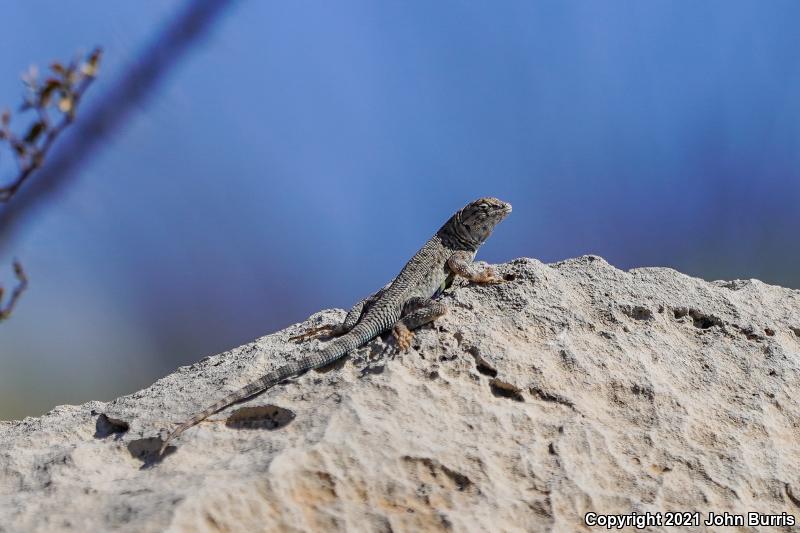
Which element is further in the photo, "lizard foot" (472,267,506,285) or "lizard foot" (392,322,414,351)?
"lizard foot" (472,267,506,285)

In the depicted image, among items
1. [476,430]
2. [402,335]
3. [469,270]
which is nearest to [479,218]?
[469,270]

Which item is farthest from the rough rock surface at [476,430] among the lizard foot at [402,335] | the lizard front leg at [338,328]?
the lizard front leg at [338,328]

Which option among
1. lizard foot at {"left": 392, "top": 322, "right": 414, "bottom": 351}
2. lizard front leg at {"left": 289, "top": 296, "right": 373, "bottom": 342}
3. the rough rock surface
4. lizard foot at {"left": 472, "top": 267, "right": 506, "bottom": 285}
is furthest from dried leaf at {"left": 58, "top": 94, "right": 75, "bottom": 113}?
lizard foot at {"left": 472, "top": 267, "right": 506, "bottom": 285}

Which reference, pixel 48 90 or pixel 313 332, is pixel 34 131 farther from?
pixel 313 332

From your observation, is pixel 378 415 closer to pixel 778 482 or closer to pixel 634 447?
pixel 634 447

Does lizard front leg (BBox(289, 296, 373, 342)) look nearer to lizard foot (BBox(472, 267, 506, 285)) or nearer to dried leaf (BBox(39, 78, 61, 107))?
lizard foot (BBox(472, 267, 506, 285))

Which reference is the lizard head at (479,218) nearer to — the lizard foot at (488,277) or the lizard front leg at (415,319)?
the lizard foot at (488,277)

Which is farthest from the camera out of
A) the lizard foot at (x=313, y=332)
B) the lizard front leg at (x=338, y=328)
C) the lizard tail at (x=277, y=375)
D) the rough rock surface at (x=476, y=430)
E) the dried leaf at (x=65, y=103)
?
the lizard foot at (x=313, y=332)
